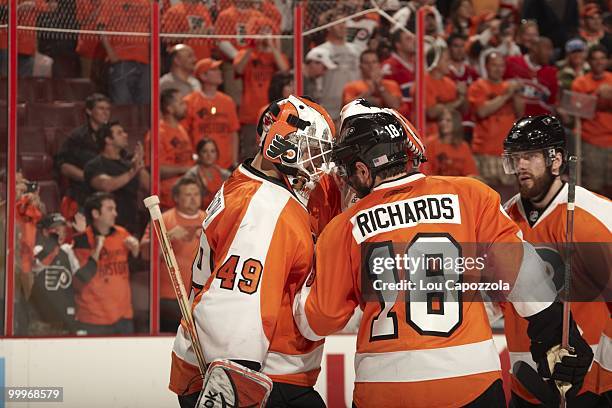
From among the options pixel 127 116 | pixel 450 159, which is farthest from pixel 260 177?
pixel 450 159

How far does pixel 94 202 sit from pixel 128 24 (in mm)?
777

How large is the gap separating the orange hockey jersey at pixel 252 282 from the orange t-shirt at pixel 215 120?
1609 millimetres

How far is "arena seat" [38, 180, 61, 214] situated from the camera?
14.4 ft

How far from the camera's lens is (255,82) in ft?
15.3

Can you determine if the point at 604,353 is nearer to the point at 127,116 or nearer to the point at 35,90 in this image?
the point at 127,116

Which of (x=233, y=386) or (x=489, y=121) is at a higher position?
(x=489, y=121)

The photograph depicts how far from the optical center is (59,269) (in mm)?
4402

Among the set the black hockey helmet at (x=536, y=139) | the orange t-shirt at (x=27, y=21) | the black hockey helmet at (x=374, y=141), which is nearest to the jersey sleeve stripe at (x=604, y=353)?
the black hockey helmet at (x=536, y=139)

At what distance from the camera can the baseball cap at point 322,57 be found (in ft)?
15.2

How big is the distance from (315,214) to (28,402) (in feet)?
5.42

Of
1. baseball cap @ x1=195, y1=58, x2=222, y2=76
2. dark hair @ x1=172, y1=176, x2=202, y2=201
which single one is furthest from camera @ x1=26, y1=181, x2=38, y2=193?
baseball cap @ x1=195, y1=58, x2=222, y2=76

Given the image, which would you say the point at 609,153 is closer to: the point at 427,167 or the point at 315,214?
the point at 427,167

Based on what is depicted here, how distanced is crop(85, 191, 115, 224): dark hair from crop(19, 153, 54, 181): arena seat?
0.19m

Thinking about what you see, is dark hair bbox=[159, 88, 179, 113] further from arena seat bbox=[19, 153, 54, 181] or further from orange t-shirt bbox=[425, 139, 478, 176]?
orange t-shirt bbox=[425, 139, 478, 176]
